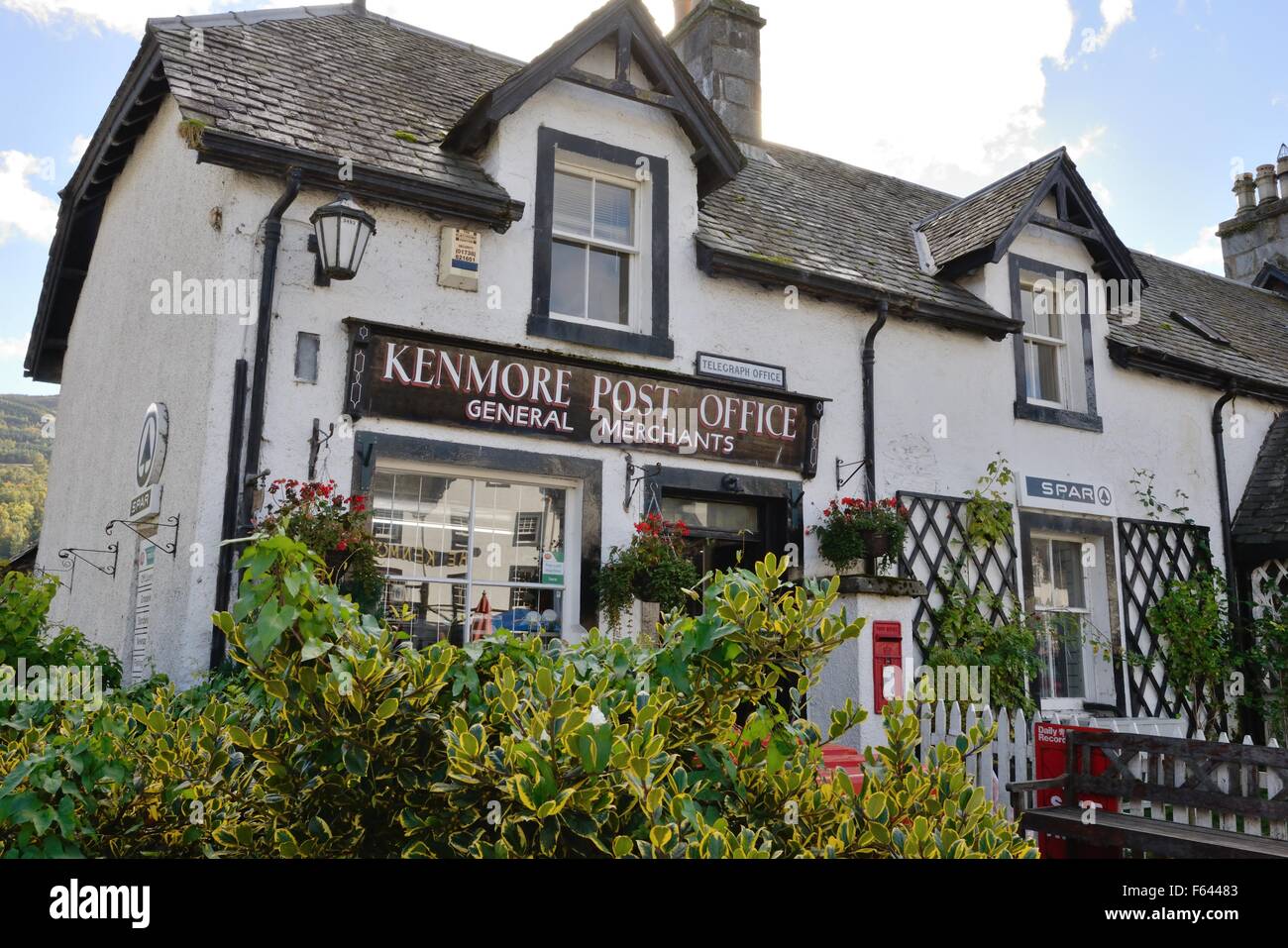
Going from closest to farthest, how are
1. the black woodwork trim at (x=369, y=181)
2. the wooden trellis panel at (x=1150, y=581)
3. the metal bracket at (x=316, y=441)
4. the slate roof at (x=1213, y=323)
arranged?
1. the black woodwork trim at (x=369, y=181)
2. the metal bracket at (x=316, y=441)
3. the wooden trellis panel at (x=1150, y=581)
4. the slate roof at (x=1213, y=323)

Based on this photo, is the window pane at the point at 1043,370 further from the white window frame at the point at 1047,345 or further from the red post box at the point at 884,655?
the red post box at the point at 884,655

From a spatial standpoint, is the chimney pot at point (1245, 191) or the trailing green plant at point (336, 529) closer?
the trailing green plant at point (336, 529)

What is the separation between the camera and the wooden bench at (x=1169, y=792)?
5516 millimetres

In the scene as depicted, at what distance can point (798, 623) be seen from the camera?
2.73 m

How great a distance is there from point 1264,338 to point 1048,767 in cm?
1077

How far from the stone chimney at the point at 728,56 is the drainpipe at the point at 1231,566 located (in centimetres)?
681

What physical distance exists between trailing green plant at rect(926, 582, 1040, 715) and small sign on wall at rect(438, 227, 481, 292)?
17.5ft

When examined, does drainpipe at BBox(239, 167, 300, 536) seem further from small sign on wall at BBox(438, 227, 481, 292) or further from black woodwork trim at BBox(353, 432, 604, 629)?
small sign on wall at BBox(438, 227, 481, 292)

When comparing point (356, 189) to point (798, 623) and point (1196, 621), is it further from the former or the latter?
point (1196, 621)
